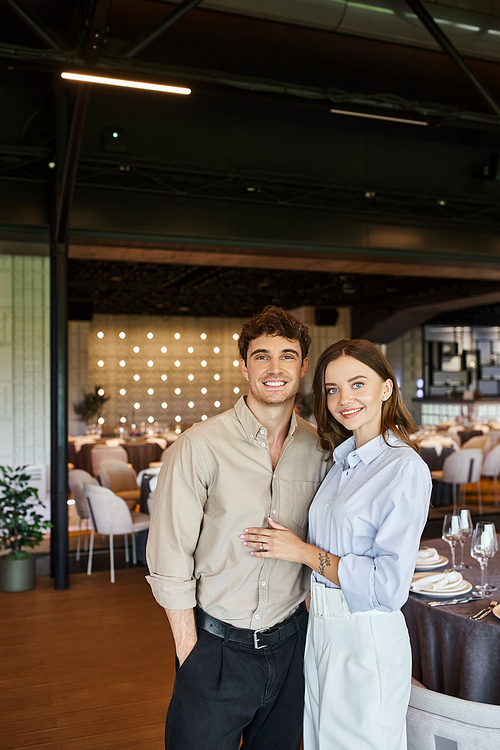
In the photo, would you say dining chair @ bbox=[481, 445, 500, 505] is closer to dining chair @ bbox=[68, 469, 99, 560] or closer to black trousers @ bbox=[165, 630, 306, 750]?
dining chair @ bbox=[68, 469, 99, 560]

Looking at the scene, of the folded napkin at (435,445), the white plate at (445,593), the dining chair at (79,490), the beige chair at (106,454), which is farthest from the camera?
the folded napkin at (435,445)

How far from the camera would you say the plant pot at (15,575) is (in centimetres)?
550

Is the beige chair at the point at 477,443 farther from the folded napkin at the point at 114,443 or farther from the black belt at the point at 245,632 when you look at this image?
the black belt at the point at 245,632

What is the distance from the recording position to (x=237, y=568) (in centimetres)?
185

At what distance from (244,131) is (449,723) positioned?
20.4 feet

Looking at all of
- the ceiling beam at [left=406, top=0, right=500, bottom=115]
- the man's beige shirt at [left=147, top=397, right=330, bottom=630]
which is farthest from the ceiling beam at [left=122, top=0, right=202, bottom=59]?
the man's beige shirt at [left=147, top=397, right=330, bottom=630]

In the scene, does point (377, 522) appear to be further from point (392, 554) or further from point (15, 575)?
point (15, 575)

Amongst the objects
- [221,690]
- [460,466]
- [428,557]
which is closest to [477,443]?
[460,466]

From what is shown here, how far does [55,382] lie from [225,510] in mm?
4220

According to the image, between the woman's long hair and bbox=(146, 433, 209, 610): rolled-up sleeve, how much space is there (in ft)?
1.41

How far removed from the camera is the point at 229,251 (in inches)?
278

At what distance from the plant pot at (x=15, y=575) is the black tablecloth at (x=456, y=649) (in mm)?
3849

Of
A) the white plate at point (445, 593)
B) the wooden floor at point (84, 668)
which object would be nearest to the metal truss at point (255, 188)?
the wooden floor at point (84, 668)

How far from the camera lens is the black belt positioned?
1827 millimetres
